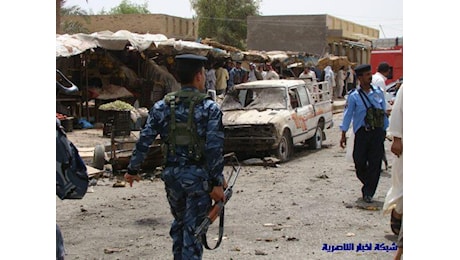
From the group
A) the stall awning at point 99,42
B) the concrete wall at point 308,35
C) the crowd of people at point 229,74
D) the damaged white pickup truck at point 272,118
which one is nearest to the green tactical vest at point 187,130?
the damaged white pickup truck at point 272,118

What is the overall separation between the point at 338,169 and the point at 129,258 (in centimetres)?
543

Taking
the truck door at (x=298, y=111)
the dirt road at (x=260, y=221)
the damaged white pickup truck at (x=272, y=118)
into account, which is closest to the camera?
the dirt road at (x=260, y=221)

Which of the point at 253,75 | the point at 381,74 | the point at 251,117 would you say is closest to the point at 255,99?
the point at 251,117

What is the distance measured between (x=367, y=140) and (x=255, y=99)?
14.4 feet

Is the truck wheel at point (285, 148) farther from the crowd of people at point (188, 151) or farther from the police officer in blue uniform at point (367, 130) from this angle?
the crowd of people at point (188, 151)

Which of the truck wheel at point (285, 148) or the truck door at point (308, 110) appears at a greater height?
the truck door at point (308, 110)

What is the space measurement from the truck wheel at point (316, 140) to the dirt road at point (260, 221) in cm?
280

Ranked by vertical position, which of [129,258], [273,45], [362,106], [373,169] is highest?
[273,45]

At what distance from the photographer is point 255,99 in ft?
37.3

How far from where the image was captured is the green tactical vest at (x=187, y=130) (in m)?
4.00

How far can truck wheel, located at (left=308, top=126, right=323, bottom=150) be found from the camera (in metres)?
12.4

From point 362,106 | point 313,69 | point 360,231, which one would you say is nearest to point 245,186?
point 362,106
